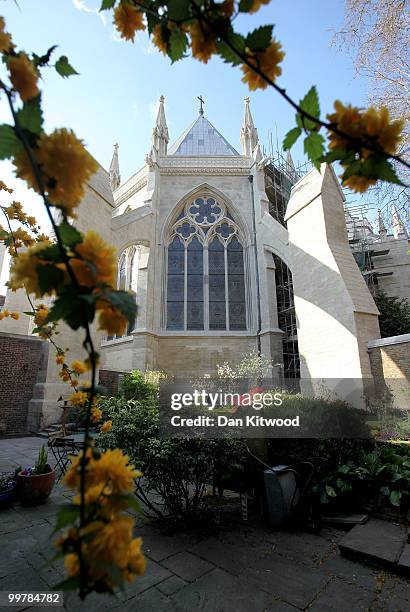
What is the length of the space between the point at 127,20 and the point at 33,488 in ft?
16.6

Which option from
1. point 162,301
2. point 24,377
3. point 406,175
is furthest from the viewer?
point 162,301

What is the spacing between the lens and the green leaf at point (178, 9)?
89cm

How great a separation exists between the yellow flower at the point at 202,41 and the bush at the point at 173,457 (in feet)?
10.7

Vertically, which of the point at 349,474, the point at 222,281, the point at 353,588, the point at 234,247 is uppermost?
the point at 234,247

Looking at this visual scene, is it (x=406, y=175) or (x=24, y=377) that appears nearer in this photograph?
(x=406, y=175)

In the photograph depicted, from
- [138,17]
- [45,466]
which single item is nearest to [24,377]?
[45,466]

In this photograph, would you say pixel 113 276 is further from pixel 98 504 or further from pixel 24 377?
pixel 24 377

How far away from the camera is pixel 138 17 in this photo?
1.18 m

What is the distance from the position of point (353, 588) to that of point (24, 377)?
33.5ft

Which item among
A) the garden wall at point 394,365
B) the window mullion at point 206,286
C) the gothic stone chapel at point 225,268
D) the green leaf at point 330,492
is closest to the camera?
the green leaf at point 330,492

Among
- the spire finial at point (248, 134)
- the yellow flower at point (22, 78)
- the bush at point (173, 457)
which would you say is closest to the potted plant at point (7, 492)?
the bush at point (173, 457)

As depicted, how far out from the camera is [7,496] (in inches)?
162

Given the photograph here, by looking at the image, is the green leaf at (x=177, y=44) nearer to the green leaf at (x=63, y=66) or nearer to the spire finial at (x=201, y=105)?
the green leaf at (x=63, y=66)

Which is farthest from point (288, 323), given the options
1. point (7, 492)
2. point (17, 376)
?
point (7, 492)
